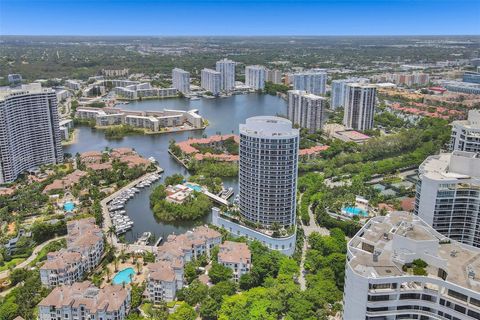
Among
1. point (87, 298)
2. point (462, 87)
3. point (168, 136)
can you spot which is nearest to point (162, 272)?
point (87, 298)

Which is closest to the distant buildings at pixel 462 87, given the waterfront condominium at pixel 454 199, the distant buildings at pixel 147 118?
the distant buildings at pixel 147 118

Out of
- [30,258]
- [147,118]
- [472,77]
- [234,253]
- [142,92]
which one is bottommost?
[30,258]

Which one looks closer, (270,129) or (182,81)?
(270,129)

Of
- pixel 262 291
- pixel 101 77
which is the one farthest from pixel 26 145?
pixel 101 77

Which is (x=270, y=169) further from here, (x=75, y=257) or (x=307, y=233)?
(x=75, y=257)

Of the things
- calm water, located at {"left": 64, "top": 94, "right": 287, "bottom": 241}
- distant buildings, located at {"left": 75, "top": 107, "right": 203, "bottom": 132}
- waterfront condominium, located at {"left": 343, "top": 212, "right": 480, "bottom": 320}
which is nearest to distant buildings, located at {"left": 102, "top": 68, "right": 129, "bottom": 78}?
calm water, located at {"left": 64, "top": 94, "right": 287, "bottom": 241}

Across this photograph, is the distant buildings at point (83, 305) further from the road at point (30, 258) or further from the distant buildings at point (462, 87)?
the distant buildings at point (462, 87)

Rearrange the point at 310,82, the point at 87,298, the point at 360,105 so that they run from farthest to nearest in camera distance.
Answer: the point at 310,82
the point at 360,105
the point at 87,298
